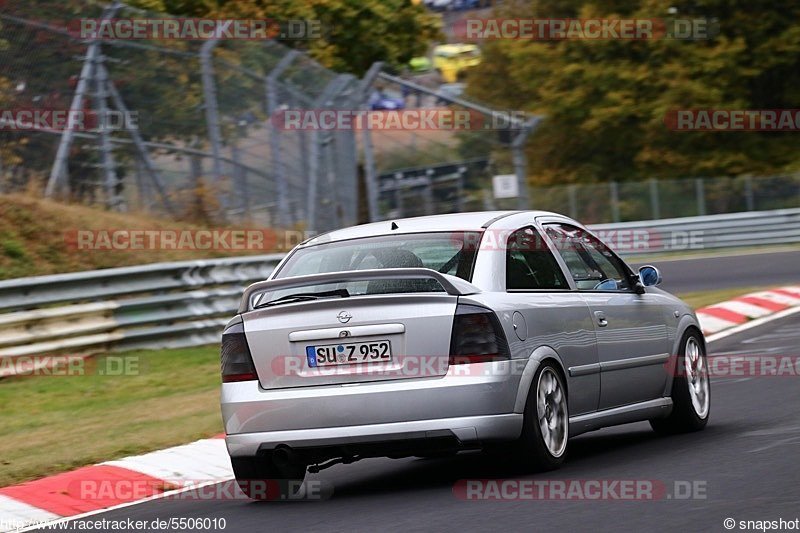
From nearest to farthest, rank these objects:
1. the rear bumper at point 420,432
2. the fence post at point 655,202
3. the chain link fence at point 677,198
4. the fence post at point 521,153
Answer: the rear bumper at point 420,432 < the fence post at point 521,153 < the chain link fence at point 677,198 < the fence post at point 655,202

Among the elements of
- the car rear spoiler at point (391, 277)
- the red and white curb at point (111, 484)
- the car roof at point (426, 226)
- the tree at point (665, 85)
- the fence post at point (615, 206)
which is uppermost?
the tree at point (665, 85)

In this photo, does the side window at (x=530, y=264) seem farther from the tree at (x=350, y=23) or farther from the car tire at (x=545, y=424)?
the tree at (x=350, y=23)

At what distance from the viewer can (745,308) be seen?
19.0 m

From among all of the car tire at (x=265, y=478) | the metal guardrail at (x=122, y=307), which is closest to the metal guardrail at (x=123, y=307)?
the metal guardrail at (x=122, y=307)

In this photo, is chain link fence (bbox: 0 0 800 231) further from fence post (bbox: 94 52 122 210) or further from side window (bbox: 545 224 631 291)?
side window (bbox: 545 224 631 291)

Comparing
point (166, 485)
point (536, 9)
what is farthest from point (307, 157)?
point (536, 9)

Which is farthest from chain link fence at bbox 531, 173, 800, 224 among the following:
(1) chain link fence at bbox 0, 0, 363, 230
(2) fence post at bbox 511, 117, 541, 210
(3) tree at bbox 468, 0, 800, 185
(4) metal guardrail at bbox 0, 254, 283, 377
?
(4) metal guardrail at bbox 0, 254, 283, 377

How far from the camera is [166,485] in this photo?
8914 mm

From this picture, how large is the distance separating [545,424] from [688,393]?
A: 207 cm

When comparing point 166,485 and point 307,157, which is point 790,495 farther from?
point 307,157

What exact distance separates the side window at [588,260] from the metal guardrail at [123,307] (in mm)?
6993

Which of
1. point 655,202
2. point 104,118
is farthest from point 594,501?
point 655,202

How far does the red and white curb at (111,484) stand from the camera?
8.21 m

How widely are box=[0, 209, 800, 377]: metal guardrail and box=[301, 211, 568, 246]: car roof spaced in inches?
263
